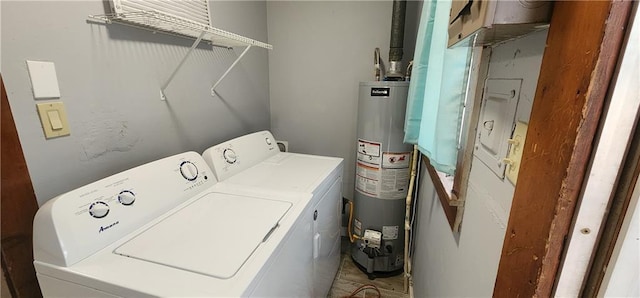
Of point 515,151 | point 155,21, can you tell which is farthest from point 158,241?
point 515,151

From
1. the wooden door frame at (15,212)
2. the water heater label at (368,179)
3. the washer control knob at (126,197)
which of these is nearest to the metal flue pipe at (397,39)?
the water heater label at (368,179)

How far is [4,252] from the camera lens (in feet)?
2.74

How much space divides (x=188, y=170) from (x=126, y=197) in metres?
0.32

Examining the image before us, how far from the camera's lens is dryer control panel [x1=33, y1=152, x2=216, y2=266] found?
779mm

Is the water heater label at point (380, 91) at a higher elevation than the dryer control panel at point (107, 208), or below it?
higher

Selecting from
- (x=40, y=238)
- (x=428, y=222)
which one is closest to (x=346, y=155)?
(x=428, y=222)

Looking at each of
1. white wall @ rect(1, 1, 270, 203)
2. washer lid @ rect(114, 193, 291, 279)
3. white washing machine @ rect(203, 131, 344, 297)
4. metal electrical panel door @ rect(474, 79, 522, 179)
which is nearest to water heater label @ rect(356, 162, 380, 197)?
white washing machine @ rect(203, 131, 344, 297)

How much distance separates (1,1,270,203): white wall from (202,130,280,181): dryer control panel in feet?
0.67

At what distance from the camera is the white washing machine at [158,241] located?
74 cm

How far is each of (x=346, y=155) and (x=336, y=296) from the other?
1104 mm

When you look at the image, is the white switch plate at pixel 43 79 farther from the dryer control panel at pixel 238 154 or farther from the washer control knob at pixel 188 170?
the dryer control panel at pixel 238 154

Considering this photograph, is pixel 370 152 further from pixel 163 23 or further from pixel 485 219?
pixel 163 23

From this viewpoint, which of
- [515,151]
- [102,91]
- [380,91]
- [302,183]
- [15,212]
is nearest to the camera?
[515,151]

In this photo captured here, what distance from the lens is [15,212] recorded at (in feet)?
2.79
